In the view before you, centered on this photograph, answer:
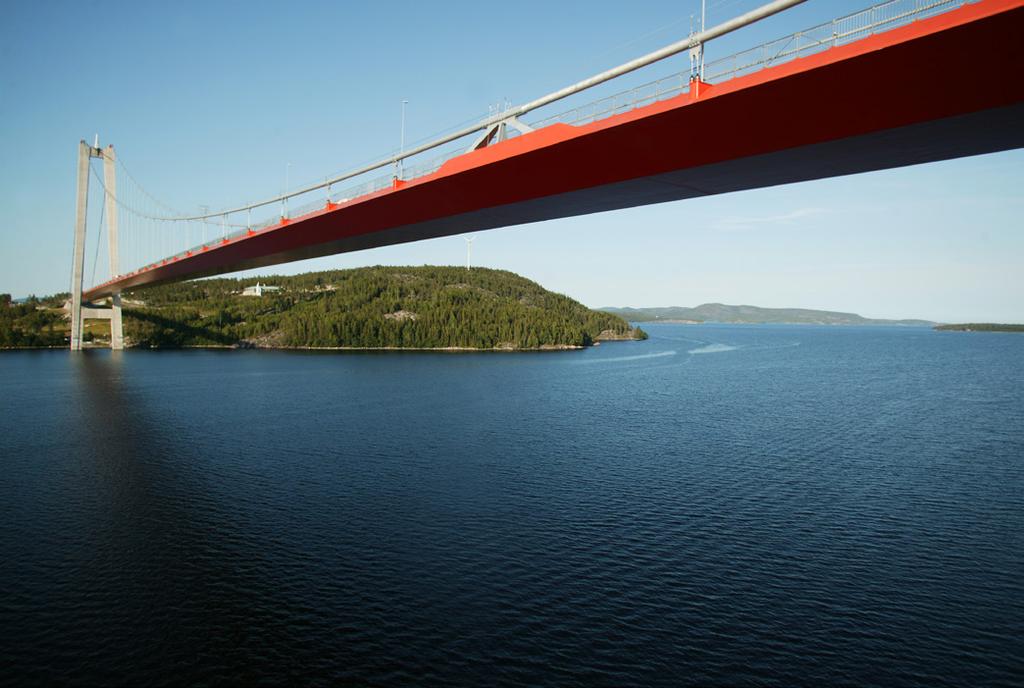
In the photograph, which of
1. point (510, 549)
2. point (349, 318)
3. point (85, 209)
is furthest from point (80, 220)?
point (510, 549)

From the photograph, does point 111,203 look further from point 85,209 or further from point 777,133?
point 777,133

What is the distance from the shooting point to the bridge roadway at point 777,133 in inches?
318

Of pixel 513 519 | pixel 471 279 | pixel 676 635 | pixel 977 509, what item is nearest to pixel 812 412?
pixel 977 509

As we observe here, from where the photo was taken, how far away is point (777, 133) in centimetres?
1033

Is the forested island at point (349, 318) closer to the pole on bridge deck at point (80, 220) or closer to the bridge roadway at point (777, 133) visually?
the pole on bridge deck at point (80, 220)

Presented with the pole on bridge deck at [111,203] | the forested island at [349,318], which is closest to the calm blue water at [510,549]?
the pole on bridge deck at [111,203]

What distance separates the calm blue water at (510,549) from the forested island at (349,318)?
7535 centimetres

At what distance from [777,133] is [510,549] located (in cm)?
1155

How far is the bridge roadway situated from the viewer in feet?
26.5

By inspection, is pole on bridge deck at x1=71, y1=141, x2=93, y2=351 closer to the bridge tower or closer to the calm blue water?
the bridge tower

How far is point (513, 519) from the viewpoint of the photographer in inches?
719

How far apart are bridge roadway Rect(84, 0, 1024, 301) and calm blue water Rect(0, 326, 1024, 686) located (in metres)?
9.13

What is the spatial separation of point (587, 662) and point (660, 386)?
1660 inches

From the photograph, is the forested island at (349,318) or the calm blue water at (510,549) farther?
the forested island at (349,318)
